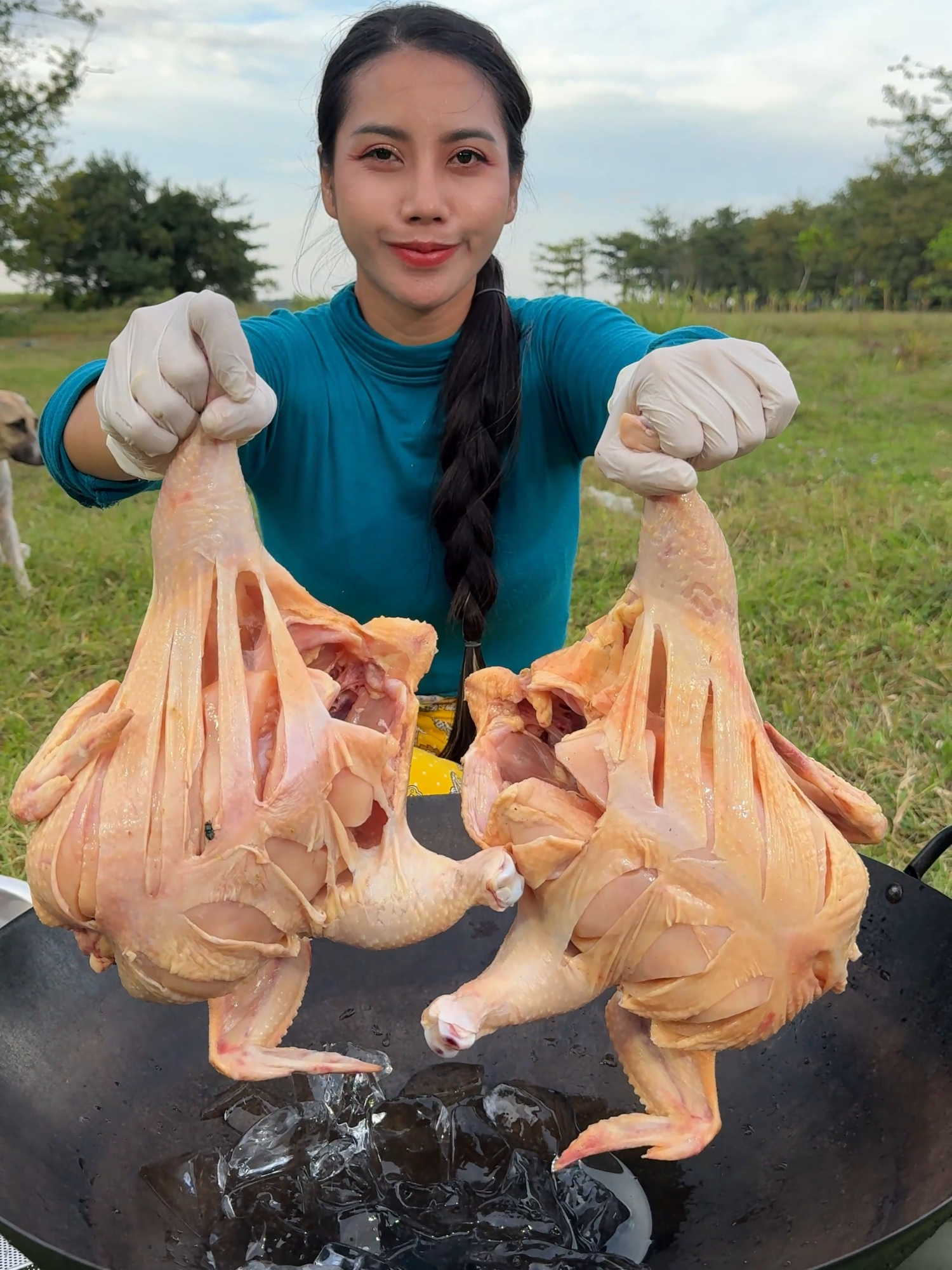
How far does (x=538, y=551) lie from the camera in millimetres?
2664

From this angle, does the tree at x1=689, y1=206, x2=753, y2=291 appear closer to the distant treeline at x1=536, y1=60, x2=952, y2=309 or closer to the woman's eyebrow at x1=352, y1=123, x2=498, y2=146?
the distant treeline at x1=536, y1=60, x2=952, y2=309

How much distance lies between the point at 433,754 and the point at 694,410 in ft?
5.31

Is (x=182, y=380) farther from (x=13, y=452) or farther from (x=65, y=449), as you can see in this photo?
(x=13, y=452)

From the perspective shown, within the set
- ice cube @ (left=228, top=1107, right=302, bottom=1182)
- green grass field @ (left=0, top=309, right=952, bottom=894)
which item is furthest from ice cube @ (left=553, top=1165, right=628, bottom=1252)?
green grass field @ (left=0, top=309, right=952, bottom=894)

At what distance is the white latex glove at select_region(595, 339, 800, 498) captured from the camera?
4.56 feet

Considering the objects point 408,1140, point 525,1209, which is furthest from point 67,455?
point 525,1209

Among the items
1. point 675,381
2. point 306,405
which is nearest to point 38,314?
point 306,405

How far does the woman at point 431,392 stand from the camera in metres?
2.02

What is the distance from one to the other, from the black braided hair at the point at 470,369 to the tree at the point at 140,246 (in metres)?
17.0

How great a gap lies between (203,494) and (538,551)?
4.49ft

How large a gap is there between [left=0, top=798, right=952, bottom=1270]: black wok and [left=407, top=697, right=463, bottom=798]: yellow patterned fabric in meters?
0.63

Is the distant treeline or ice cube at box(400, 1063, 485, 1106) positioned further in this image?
the distant treeline

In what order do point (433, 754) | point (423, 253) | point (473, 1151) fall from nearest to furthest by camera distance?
1. point (473, 1151)
2. point (423, 253)
3. point (433, 754)

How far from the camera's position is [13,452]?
5023 millimetres
